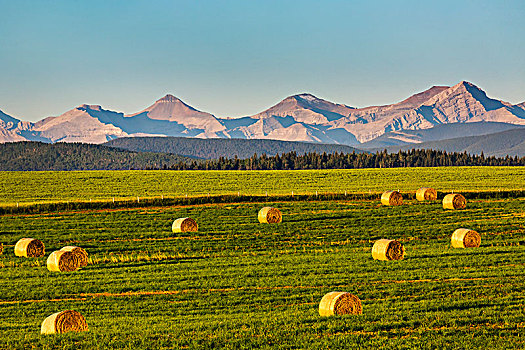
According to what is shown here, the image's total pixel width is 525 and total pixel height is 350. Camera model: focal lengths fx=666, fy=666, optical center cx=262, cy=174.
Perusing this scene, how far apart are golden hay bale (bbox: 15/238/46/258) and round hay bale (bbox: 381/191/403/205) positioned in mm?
32763

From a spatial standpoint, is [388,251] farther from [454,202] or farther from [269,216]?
[454,202]

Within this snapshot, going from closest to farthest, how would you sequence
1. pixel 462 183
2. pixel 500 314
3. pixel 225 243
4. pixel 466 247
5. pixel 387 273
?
pixel 500 314
pixel 387 273
pixel 466 247
pixel 225 243
pixel 462 183

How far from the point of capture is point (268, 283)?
A: 29109 millimetres

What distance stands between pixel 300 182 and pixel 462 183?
23703 millimetres

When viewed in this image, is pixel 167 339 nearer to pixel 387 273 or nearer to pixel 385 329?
pixel 385 329

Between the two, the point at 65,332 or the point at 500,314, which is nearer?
the point at 65,332

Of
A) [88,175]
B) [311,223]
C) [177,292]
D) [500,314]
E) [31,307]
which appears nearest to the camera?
[500,314]

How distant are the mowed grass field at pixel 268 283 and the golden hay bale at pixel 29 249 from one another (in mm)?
646

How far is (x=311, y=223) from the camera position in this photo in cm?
5266

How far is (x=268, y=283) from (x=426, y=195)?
38.1m

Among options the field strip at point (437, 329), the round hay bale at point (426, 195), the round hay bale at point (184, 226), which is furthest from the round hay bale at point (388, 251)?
the round hay bale at point (426, 195)

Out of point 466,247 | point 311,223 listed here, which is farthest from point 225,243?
point 466,247

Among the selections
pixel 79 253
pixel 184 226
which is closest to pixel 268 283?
pixel 79 253

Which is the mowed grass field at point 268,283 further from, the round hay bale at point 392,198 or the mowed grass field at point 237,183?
the mowed grass field at point 237,183
